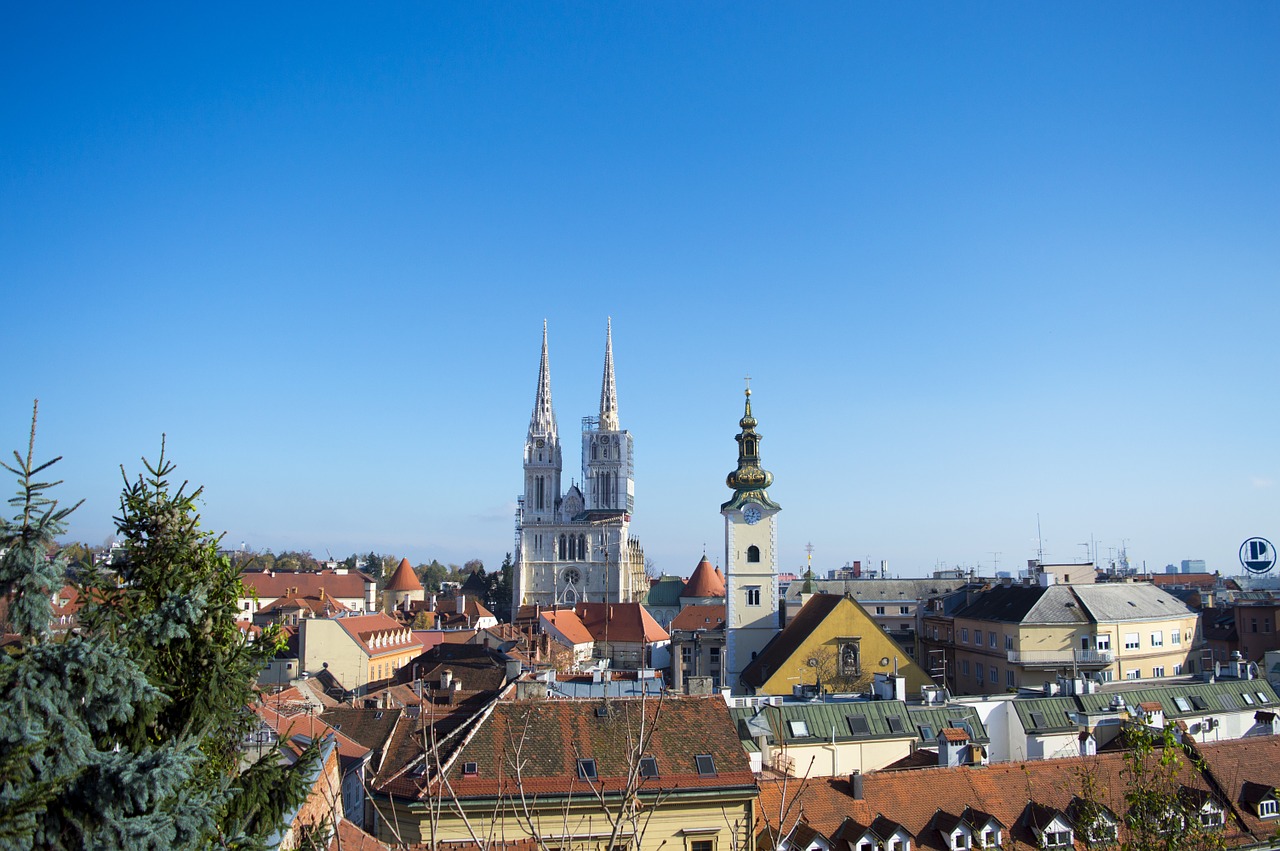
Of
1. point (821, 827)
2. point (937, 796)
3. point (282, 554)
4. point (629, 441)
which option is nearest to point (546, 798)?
point (821, 827)

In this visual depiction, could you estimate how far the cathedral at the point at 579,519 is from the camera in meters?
127

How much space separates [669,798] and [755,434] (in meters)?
37.8

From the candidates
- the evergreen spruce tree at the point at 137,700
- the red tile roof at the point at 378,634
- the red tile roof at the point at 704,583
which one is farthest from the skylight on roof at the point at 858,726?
the red tile roof at the point at 704,583

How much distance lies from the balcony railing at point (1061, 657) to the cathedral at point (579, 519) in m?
73.2

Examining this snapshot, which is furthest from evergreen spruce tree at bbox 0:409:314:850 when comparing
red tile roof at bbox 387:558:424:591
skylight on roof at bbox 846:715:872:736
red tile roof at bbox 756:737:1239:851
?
red tile roof at bbox 387:558:424:591

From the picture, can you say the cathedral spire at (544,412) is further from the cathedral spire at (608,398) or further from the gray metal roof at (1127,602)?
the gray metal roof at (1127,602)

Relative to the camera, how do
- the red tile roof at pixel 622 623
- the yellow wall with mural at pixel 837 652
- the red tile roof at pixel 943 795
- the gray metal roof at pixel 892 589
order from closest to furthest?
the red tile roof at pixel 943 795 → the yellow wall with mural at pixel 837 652 → the red tile roof at pixel 622 623 → the gray metal roof at pixel 892 589

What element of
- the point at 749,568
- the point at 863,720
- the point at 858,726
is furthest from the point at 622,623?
the point at 858,726

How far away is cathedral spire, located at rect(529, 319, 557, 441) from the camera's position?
137125mm

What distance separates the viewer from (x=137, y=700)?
9.74 meters

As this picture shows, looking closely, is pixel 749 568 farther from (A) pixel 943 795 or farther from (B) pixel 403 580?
(B) pixel 403 580

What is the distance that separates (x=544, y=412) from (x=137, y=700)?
423 feet

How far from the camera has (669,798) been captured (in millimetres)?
22109

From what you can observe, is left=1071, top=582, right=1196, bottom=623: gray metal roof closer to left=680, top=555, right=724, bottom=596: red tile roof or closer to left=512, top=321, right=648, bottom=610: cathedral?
left=680, top=555, right=724, bottom=596: red tile roof
